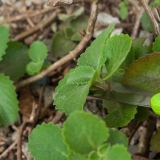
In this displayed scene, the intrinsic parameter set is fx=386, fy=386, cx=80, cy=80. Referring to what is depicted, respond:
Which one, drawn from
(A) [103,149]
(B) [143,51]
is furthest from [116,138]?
(B) [143,51]

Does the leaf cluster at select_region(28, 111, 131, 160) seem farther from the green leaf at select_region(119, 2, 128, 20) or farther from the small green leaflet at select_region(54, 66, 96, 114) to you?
the green leaf at select_region(119, 2, 128, 20)

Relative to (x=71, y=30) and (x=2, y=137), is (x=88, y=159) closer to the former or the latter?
(x=2, y=137)

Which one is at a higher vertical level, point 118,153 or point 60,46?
point 118,153

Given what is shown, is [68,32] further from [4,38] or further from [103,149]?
[103,149]

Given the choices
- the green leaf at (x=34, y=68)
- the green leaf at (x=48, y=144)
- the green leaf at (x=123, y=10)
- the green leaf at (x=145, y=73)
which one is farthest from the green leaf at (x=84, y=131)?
the green leaf at (x=123, y=10)

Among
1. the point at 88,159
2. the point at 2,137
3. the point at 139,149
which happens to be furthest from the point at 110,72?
the point at 2,137

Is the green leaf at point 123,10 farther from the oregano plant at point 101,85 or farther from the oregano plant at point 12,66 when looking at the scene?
the oregano plant at point 101,85

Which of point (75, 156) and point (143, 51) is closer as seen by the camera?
point (75, 156)

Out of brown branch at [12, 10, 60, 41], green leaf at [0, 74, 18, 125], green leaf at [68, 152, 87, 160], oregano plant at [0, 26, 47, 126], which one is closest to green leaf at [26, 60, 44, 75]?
oregano plant at [0, 26, 47, 126]
